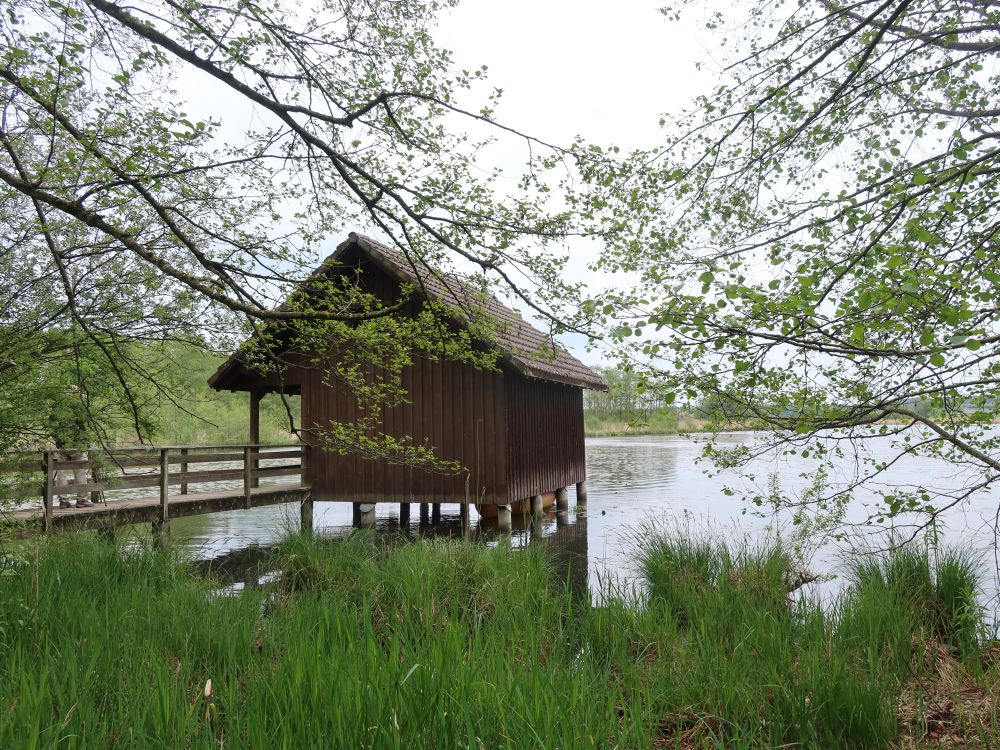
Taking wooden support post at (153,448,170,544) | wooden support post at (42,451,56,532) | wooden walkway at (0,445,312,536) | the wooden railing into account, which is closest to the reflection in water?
wooden support post at (153,448,170,544)

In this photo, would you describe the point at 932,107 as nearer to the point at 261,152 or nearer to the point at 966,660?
the point at 966,660

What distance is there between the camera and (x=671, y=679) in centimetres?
324

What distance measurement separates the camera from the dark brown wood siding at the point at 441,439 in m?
10.5

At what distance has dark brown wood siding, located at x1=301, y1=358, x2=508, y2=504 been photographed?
1053 centimetres

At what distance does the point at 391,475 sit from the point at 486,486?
1664 millimetres

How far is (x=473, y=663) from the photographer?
2.47 m

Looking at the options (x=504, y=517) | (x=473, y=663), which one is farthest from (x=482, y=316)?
(x=504, y=517)

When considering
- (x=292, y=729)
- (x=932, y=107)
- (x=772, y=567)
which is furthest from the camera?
(x=772, y=567)

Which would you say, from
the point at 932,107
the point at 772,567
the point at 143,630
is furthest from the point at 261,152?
the point at 772,567

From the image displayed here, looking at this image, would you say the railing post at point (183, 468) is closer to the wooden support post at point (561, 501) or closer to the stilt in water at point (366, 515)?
the stilt in water at point (366, 515)

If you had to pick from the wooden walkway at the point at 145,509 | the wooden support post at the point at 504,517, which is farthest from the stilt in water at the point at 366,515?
the wooden support post at the point at 504,517

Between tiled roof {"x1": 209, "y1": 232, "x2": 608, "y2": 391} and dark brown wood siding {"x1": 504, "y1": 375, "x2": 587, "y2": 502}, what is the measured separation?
656 millimetres

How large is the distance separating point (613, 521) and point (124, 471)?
8.40 m

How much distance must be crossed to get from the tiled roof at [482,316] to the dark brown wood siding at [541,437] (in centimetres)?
66
